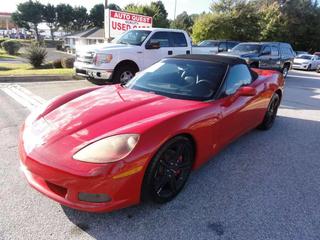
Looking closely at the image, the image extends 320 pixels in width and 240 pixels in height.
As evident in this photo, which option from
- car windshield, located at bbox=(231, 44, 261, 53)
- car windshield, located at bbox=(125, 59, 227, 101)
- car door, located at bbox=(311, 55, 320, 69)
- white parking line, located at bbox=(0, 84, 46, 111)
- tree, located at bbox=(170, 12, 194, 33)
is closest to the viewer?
car windshield, located at bbox=(125, 59, 227, 101)

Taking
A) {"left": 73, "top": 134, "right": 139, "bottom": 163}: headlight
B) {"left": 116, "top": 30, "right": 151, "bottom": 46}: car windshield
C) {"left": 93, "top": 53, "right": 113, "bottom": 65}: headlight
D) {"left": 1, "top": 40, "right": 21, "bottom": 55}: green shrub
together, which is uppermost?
{"left": 116, "top": 30, "right": 151, "bottom": 46}: car windshield

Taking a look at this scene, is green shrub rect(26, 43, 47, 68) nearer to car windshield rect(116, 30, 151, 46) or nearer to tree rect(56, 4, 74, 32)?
car windshield rect(116, 30, 151, 46)

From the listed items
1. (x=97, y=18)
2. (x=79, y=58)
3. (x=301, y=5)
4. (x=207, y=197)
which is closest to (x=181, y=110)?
(x=207, y=197)

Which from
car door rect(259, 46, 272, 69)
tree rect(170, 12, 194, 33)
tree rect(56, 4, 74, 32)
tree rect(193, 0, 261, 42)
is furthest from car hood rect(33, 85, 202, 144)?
tree rect(56, 4, 74, 32)

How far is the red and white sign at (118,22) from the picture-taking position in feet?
46.1

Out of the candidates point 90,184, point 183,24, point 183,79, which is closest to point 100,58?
point 183,79

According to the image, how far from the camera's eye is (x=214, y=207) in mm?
3053

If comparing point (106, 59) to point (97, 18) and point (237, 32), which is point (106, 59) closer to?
point (237, 32)

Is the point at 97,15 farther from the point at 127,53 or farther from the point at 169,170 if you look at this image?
the point at 169,170

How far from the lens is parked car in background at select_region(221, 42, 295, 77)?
13.2 m

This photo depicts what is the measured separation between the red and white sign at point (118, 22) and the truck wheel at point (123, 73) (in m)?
5.67

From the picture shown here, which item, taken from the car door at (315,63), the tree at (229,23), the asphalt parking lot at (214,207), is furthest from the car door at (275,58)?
the tree at (229,23)

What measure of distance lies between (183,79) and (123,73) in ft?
17.2

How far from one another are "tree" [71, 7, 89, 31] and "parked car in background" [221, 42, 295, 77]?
81.4 m
